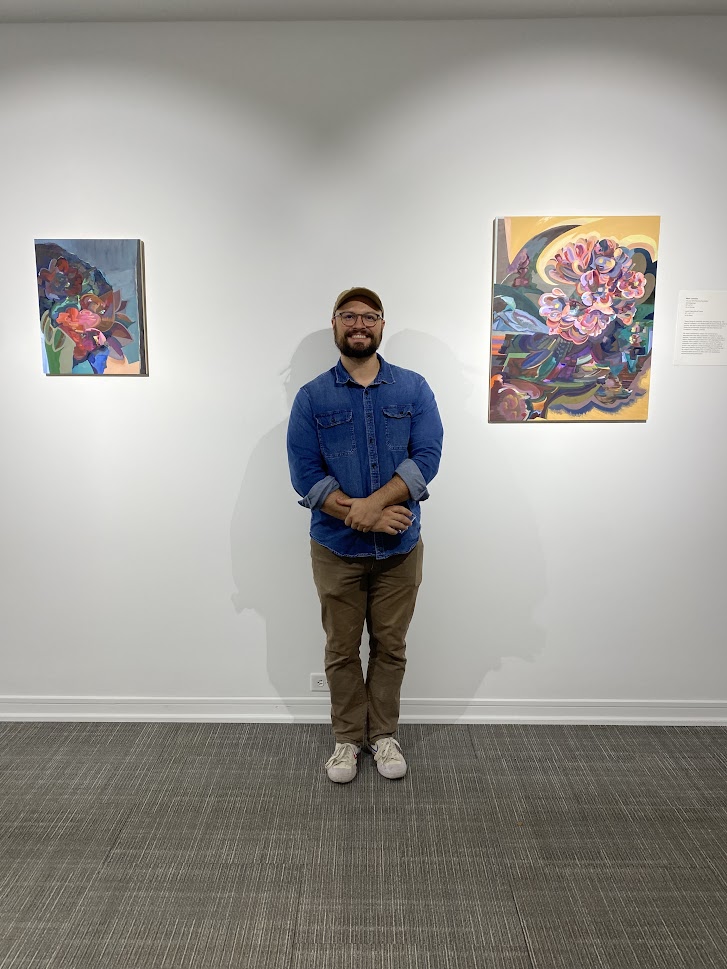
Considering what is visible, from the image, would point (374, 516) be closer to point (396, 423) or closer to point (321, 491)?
point (321, 491)

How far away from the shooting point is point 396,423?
2664 millimetres

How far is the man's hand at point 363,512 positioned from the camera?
2.58m

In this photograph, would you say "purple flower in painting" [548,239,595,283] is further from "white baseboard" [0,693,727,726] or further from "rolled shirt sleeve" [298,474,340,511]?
"white baseboard" [0,693,727,726]

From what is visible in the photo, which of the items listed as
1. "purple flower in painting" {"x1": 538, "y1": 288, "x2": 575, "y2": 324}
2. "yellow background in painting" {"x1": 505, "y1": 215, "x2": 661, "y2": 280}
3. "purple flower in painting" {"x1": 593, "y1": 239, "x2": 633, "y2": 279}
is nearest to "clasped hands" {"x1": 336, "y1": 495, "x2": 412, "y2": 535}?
"purple flower in painting" {"x1": 538, "y1": 288, "x2": 575, "y2": 324}

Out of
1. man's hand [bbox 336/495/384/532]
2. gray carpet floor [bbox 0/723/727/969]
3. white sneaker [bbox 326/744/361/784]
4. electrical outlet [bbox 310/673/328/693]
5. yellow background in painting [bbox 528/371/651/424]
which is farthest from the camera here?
electrical outlet [bbox 310/673/328/693]

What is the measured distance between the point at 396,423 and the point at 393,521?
354mm

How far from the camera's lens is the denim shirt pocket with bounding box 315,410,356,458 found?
264 centimetres

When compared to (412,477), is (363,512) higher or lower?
lower

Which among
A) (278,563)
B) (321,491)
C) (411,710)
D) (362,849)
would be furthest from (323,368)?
(362,849)

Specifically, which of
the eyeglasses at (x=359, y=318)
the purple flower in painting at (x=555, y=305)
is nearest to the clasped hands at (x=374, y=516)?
the eyeglasses at (x=359, y=318)

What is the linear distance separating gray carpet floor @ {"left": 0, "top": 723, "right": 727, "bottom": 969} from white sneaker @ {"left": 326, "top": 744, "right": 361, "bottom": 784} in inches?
1.4

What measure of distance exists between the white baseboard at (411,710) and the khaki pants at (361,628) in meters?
0.31

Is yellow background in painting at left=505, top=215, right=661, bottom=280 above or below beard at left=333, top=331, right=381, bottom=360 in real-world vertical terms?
above

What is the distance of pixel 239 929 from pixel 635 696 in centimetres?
190
